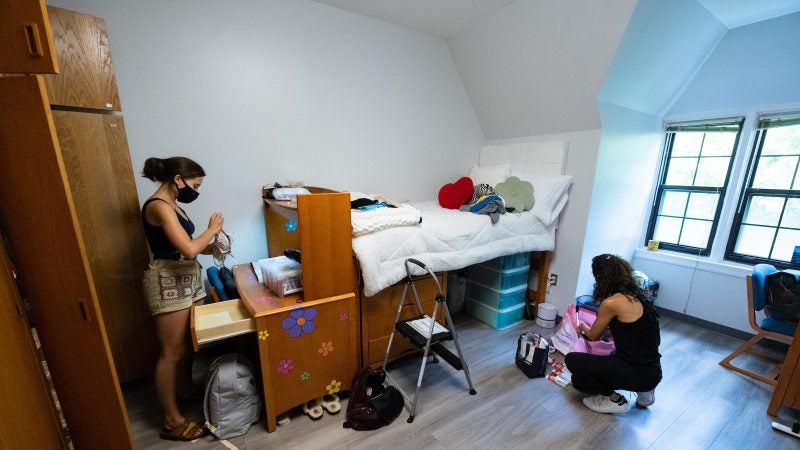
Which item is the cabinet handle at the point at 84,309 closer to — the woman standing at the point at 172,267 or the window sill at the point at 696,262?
the woman standing at the point at 172,267

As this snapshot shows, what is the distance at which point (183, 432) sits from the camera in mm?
1568

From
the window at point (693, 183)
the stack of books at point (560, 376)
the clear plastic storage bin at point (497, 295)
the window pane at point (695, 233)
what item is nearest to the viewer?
the stack of books at point (560, 376)

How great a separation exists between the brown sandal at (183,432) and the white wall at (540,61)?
3.52 m

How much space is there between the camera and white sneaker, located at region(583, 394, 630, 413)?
5.82 feet

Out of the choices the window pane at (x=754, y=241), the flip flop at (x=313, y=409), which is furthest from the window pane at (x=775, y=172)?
the flip flop at (x=313, y=409)

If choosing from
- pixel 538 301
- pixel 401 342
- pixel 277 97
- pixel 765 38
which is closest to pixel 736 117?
pixel 765 38

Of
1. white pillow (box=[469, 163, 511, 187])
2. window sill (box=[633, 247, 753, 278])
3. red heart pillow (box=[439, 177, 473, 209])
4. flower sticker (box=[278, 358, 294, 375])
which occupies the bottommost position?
flower sticker (box=[278, 358, 294, 375])

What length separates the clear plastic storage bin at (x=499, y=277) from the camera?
2.69 metres

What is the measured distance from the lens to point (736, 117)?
270 centimetres

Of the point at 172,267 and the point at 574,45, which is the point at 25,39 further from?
the point at 574,45

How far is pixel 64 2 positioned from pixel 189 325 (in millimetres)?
1950

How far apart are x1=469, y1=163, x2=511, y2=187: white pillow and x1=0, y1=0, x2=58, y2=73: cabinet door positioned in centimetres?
307

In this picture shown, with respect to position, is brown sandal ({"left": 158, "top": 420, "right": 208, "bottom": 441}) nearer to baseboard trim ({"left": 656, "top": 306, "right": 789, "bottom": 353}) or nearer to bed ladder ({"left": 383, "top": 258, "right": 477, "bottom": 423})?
bed ladder ({"left": 383, "top": 258, "right": 477, "bottom": 423})

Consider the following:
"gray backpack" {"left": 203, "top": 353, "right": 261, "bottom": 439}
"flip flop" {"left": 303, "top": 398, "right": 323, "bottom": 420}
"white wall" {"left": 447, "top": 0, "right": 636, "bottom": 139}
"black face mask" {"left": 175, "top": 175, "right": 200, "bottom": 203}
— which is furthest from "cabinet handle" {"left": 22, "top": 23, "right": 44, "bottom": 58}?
"white wall" {"left": 447, "top": 0, "right": 636, "bottom": 139}
